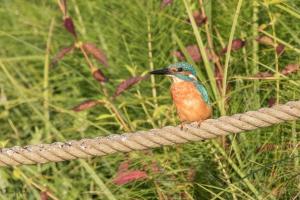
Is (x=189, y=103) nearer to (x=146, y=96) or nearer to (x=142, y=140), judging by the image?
(x=142, y=140)

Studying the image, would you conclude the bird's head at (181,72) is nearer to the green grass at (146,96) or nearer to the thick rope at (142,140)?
the green grass at (146,96)

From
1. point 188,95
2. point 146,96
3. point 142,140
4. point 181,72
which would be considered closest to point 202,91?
point 188,95

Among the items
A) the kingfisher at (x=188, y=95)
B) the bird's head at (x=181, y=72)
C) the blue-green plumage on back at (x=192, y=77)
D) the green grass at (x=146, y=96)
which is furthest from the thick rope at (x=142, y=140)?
the bird's head at (x=181, y=72)

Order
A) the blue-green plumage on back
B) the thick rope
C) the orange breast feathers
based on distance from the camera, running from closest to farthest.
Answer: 1. the thick rope
2. the orange breast feathers
3. the blue-green plumage on back

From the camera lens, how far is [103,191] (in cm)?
437

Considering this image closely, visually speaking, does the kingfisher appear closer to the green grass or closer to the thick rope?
the green grass

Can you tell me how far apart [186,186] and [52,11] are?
270 cm

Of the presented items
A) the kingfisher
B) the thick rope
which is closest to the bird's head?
the kingfisher

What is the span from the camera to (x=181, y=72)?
15.1 feet

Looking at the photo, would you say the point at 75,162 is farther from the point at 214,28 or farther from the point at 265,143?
the point at 265,143

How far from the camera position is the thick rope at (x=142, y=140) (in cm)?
359

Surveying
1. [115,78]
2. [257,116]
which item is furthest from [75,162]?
[257,116]

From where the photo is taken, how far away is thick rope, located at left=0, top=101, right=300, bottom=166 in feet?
11.8

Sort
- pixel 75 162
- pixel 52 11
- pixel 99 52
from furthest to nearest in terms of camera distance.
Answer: pixel 52 11 → pixel 75 162 → pixel 99 52
